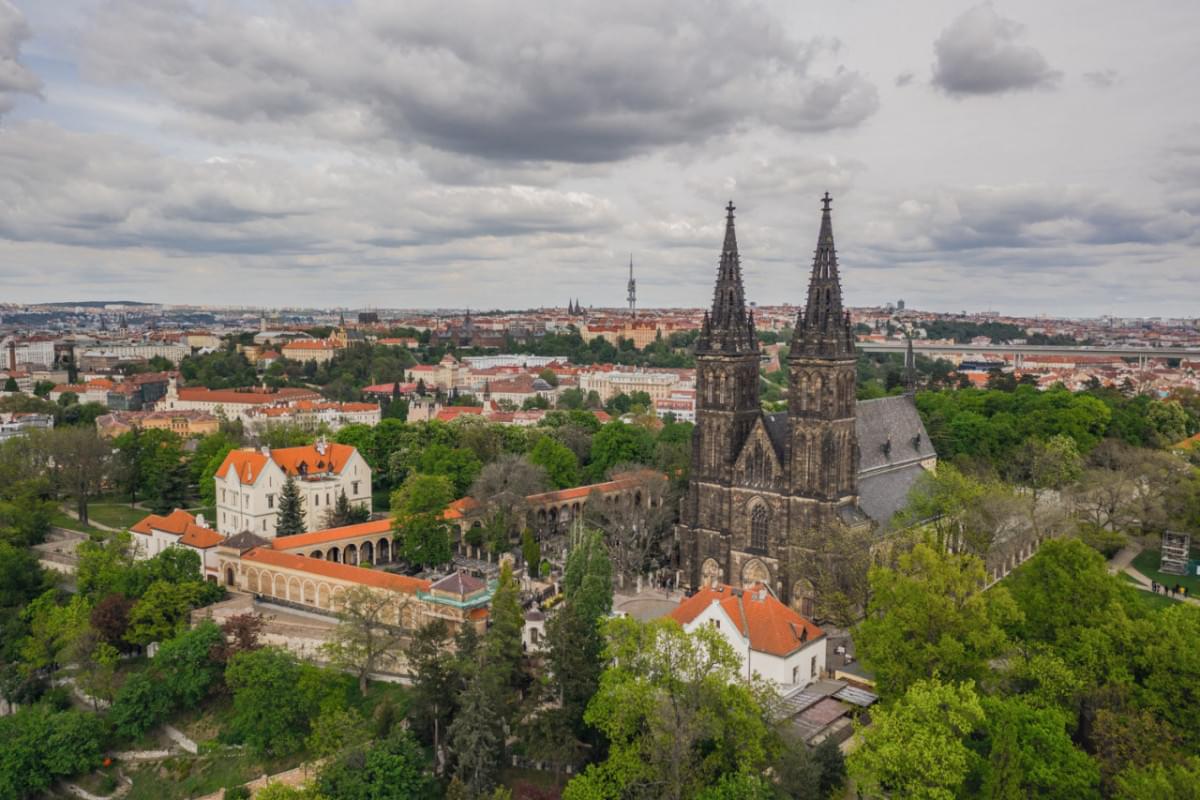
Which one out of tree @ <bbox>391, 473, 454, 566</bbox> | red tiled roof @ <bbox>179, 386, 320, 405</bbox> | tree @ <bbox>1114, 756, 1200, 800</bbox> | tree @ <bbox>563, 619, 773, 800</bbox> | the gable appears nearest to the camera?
tree @ <bbox>1114, 756, 1200, 800</bbox>

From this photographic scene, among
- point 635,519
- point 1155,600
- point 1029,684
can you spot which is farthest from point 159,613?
point 1155,600

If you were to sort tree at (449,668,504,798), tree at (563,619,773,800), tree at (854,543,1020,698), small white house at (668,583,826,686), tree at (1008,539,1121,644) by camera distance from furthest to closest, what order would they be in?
small white house at (668,583,826,686) → tree at (1008,539,1121,644) → tree at (854,543,1020,698) → tree at (449,668,504,798) → tree at (563,619,773,800)

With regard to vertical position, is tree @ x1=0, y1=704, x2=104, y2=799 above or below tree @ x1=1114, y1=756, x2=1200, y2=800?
below

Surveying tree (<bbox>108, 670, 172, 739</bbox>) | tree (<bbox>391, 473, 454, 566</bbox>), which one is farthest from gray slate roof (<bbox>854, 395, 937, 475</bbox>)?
tree (<bbox>108, 670, 172, 739</bbox>)

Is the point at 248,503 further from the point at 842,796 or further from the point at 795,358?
the point at 842,796

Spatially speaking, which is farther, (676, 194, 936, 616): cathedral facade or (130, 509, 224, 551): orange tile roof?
(130, 509, 224, 551): orange tile roof

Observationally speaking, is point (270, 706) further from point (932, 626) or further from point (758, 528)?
point (932, 626)

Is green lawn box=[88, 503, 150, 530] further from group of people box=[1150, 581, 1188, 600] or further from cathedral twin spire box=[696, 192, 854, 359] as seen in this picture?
group of people box=[1150, 581, 1188, 600]
